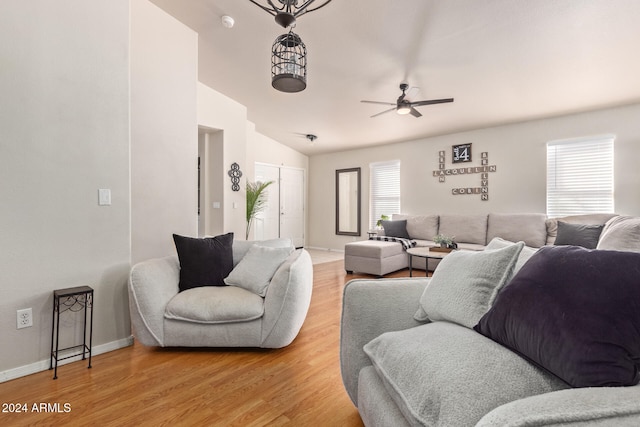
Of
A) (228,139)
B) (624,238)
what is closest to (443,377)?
(624,238)

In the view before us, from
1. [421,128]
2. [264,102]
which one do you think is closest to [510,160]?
[421,128]

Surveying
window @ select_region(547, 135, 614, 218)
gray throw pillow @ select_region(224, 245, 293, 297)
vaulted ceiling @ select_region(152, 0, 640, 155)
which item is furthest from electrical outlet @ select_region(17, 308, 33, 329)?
window @ select_region(547, 135, 614, 218)

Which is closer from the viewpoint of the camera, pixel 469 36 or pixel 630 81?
pixel 469 36

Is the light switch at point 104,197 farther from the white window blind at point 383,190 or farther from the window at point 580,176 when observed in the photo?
the window at point 580,176

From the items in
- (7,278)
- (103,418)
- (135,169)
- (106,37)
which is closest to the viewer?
(103,418)

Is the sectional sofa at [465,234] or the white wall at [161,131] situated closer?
the white wall at [161,131]

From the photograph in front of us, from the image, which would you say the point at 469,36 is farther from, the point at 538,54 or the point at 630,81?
the point at 630,81

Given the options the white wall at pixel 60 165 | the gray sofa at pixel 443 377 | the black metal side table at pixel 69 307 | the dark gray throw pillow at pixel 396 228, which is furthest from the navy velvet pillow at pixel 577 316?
the dark gray throw pillow at pixel 396 228

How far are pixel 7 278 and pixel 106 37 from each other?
1.76 meters

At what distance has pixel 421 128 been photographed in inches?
219

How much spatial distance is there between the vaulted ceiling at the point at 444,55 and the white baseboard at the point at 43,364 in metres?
3.25

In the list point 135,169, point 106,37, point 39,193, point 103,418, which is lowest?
point 103,418

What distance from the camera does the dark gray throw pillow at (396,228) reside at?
18.2ft

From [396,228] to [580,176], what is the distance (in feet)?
9.11
